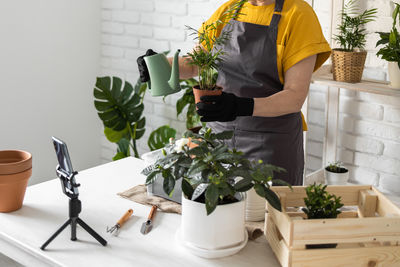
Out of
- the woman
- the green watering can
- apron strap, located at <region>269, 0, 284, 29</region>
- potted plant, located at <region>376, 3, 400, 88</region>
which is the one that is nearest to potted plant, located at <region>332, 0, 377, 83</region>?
potted plant, located at <region>376, 3, 400, 88</region>

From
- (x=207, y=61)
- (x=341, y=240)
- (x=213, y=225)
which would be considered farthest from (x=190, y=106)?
(x=341, y=240)

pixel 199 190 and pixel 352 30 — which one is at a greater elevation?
pixel 352 30

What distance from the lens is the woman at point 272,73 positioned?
1.88 metres

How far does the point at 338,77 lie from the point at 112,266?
1.51 m

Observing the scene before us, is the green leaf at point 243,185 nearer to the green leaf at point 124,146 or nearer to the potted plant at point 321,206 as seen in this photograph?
the potted plant at point 321,206

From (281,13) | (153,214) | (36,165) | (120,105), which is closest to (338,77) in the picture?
(281,13)

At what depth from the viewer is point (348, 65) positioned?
2.27 metres

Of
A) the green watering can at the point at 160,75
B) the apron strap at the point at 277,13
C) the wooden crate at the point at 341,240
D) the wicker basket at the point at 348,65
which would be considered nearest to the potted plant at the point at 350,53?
the wicker basket at the point at 348,65

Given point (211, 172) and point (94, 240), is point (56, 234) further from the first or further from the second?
point (211, 172)

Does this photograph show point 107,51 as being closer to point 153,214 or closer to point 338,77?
point 338,77

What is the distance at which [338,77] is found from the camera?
2.33 m

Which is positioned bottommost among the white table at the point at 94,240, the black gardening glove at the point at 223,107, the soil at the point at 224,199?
the white table at the point at 94,240

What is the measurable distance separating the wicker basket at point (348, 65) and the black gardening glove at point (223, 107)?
680 mm

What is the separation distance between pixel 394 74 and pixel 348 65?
202mm
